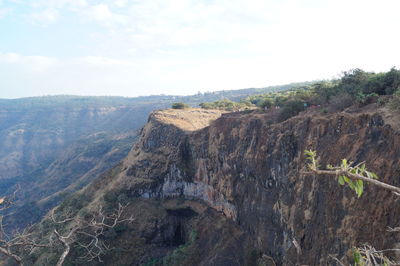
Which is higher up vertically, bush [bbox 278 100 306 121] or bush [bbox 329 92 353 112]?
bush [bbox 329 92 353 112]

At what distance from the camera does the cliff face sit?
52.3ft

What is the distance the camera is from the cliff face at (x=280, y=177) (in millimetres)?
15938

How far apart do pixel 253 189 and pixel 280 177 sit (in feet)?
16.8

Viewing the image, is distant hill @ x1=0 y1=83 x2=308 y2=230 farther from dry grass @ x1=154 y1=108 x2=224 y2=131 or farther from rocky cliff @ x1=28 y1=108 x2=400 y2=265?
dry grass @ x1=154 y1=108 x2=224 y2=131

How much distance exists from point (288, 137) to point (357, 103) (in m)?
5.63

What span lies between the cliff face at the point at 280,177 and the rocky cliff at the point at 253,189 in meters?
0.07

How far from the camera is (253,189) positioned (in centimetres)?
3097

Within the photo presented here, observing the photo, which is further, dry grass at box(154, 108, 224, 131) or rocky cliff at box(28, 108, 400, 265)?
dry grass at box(154, 108, 224, 131)

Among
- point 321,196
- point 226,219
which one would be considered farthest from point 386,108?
point 226,219

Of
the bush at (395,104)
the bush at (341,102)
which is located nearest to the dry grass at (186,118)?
the bush at (341,102)

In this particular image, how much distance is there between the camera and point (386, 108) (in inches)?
754

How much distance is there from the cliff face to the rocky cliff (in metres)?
0.07

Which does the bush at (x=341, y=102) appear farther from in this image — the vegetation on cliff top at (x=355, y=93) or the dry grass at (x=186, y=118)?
the dry grass at (x=186, y=118)

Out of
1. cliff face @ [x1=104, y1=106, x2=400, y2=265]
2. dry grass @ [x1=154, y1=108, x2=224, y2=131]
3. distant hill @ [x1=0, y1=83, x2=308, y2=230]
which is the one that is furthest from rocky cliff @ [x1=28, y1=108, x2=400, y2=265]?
distant hill @ [x1=0, y1=83, x2=308, y2=230]
